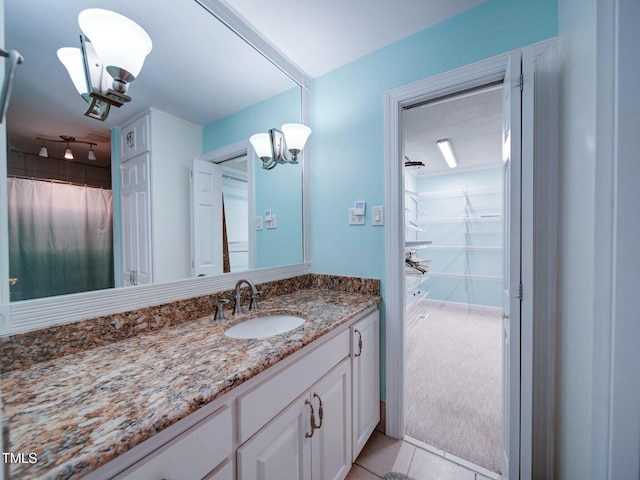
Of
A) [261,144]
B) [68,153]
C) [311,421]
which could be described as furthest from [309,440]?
[261,144]

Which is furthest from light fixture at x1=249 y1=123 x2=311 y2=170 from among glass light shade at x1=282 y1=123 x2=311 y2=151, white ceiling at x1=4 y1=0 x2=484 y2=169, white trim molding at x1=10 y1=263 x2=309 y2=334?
white trim molding at x1=10 y1=263 x2=309 y2=334

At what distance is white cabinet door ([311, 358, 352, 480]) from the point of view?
99 centimetres

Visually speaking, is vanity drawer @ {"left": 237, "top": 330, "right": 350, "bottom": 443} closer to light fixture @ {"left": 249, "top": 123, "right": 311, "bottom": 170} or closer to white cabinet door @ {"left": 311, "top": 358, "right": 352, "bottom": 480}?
white cabinet door @ {"left": 311, "top": 358, "right": 352, "bottom": 480}

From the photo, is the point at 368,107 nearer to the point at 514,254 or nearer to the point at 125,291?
the point at 514,254

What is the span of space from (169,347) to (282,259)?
94cm

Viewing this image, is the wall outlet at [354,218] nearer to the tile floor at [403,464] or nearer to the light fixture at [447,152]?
the tile floor at [403,464]

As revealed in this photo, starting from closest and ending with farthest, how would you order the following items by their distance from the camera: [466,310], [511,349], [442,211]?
1. [511,349]
2. [466,310]
3. [442,211]

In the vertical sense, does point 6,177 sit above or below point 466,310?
above

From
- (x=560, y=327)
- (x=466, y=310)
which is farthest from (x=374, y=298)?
(x=466, y=310)

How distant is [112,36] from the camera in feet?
2.84

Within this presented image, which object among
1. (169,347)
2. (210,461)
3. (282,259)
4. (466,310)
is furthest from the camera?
(466,310)

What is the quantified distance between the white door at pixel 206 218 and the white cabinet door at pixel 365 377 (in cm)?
82

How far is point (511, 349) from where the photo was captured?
3.60 ft

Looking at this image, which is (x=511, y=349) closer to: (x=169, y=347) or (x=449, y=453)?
(x=449, y=453)
